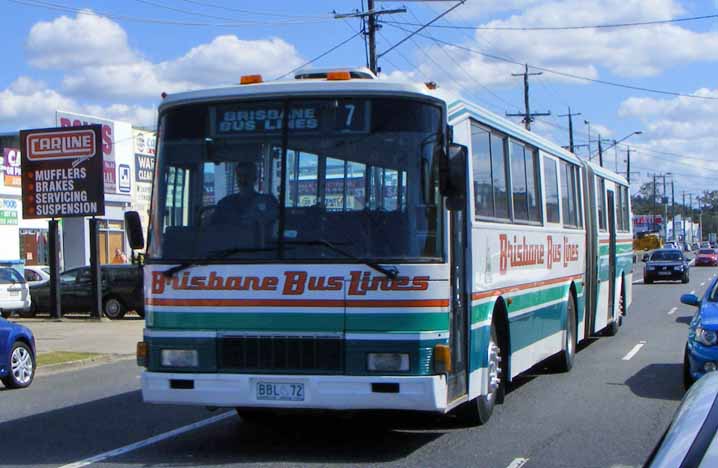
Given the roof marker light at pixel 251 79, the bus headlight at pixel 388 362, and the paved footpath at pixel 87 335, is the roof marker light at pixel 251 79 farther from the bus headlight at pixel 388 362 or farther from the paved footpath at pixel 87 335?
the paved footpath at pixel 87 335

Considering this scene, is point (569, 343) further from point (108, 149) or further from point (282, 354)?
point (108, 149)

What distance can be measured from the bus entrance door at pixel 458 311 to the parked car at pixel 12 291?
20906 millimetres

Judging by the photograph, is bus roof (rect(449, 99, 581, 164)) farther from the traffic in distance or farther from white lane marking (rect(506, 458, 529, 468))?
white lane marking (rect(506, 458, 529, 468))

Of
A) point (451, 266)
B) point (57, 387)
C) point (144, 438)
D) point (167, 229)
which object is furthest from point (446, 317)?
point (57, 387)

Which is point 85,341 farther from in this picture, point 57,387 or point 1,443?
point 1,443

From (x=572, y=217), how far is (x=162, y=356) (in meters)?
8.47

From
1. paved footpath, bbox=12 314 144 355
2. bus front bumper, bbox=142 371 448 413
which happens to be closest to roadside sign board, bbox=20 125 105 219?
paved footpath, bbox=12 314 144 355

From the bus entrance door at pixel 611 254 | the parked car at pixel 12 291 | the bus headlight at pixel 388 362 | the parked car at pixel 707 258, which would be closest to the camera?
the bus headlight at pixel 388 362

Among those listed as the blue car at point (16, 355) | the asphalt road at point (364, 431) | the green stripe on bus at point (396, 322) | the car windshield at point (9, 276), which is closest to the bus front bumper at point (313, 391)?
the green stripe on bus at point (396, 322)

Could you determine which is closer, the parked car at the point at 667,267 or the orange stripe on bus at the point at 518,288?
the orange stripe on bus at the point at 518,288

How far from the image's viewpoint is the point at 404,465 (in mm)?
8531

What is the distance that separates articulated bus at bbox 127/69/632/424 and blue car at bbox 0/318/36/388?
17.5 ft

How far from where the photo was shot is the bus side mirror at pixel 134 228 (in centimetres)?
922

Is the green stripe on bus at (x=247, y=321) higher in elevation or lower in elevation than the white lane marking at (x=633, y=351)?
higher
